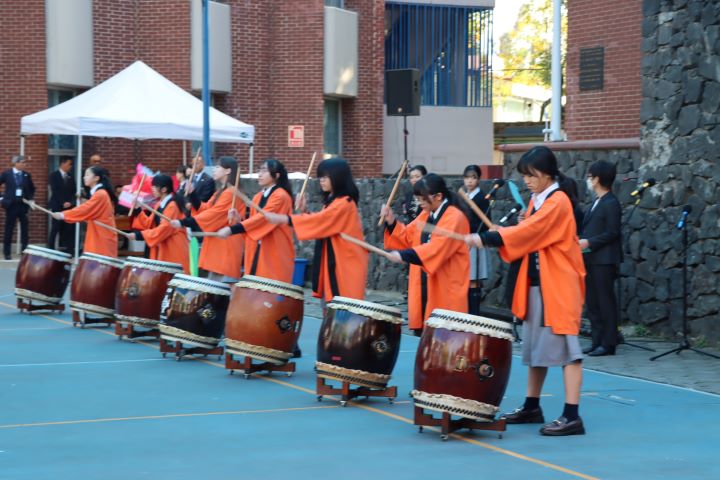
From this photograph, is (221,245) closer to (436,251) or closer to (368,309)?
(368,309)

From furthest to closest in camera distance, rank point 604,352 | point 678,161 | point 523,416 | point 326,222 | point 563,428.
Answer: point 678,161
point 604,352
point 326,222
point 523,416
point 563,428

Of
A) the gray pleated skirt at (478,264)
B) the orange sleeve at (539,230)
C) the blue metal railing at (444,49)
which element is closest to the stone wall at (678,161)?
the gray pleated skirt at (478,264)

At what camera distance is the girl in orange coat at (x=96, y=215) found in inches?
590

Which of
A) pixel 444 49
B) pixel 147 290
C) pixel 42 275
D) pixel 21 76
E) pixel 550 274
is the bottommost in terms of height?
pixel 42 275

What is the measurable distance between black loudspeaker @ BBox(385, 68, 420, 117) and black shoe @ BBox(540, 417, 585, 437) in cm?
1195

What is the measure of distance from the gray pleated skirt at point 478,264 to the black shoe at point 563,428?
4.35 meters

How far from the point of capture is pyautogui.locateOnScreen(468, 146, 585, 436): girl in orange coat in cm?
805

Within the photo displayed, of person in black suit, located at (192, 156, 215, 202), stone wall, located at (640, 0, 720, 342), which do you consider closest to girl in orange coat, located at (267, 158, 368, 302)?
stone wall, located at (640, 0, 720, 342)

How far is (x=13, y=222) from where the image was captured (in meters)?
22.0

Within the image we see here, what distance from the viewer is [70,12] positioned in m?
24.2

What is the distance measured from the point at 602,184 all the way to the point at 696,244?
1.25m

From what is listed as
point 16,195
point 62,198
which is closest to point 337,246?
point 62,198

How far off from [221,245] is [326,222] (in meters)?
2.79

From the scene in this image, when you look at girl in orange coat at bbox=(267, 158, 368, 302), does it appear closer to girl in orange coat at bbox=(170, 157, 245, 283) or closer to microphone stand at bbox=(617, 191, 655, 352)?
girl in orange coat at bbox=(170, 157, 245, 283)
